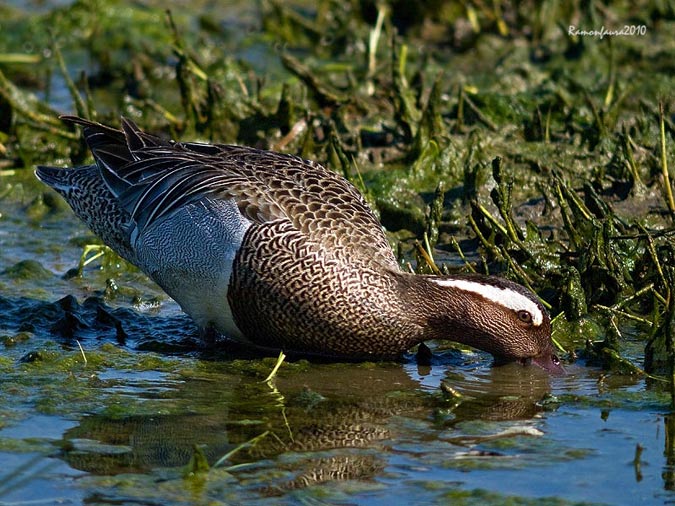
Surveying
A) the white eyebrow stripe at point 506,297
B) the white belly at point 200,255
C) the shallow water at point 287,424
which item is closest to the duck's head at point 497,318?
the white eyebrow stripe at point 506,297

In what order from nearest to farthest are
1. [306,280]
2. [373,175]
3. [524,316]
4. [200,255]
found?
[306,280]
[524,316]
[200,255]
[373,175]

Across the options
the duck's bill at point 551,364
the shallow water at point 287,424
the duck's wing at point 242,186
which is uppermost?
the duck's wing at point 242,186

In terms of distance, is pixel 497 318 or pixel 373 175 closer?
pixel 497 318

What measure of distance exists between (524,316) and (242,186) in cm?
162

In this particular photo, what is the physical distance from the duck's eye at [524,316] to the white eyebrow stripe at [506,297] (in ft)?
0.05

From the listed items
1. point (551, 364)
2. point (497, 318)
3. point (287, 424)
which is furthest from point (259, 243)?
point (551, 364)

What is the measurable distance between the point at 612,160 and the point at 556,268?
161 cm

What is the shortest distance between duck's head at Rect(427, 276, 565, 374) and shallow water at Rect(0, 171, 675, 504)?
14cm

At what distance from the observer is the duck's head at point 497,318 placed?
6.46 metres

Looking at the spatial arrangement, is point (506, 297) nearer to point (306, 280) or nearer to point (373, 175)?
point (306, 280)

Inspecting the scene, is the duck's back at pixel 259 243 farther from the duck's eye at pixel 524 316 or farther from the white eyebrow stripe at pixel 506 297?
the duck's eye at pixel 524 316

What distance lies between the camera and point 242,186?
22.0 feet

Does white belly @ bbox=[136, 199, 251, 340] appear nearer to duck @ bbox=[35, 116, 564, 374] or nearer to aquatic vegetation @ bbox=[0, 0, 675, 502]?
duck @ bbox=[35, 116, 564, 374]

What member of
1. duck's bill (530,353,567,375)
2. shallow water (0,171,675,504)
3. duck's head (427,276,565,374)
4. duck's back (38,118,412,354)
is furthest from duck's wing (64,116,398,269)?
duck's bill (530,353,567,375)
